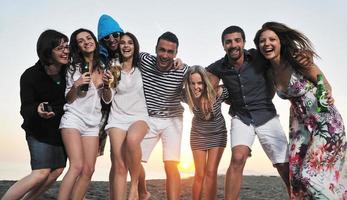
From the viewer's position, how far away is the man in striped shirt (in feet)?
25.0

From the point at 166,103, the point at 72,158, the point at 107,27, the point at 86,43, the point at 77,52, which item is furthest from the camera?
the point at 166,103

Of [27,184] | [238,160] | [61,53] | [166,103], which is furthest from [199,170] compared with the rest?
[61,53]

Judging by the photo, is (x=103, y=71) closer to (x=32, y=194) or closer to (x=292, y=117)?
(x=32, y=194)

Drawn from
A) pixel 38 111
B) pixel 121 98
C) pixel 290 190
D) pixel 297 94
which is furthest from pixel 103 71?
pixel 290 190

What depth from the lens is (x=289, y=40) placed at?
714cm

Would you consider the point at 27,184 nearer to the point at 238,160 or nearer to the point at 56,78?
the point at 56,78

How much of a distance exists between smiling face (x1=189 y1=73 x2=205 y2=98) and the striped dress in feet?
0.95

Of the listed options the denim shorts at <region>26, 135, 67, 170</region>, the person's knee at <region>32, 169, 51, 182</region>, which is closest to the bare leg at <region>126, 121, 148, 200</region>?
the denim shorts at <region>26, 135, 67, 170</region>

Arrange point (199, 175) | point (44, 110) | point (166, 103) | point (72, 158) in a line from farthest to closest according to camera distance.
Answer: point (199, 175) → point (166, 103) → point (72, 158) → point (44, 110)

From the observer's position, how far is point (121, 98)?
7328 millimetres

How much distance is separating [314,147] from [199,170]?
1888 mm

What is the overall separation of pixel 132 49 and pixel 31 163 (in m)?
2.16

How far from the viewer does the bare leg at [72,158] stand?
6.83m

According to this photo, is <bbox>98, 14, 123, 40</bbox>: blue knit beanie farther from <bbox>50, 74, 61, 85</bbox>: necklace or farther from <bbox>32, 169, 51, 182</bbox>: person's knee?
<bbox>32, 169, 51, 182</bbox>: person's knee
